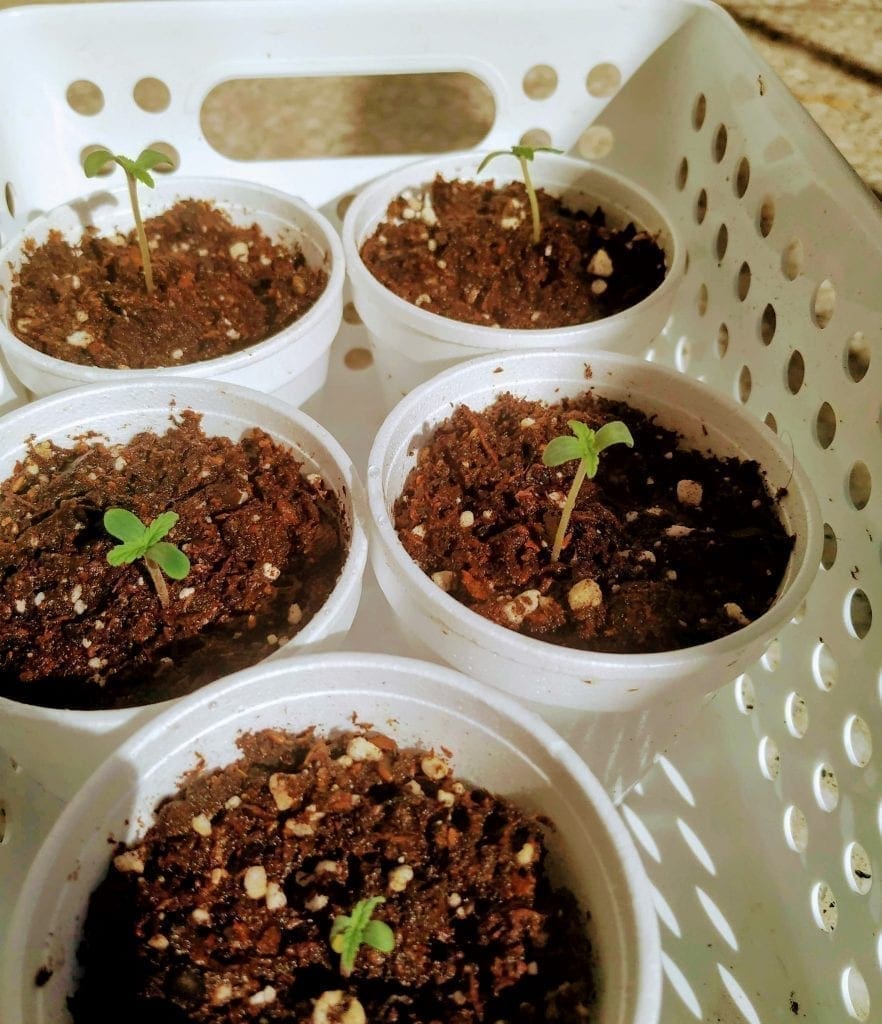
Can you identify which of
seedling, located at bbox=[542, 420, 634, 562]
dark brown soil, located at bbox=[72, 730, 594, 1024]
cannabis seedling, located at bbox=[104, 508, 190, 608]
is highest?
seedling, located at bbox=[542, 420, 634, 562]

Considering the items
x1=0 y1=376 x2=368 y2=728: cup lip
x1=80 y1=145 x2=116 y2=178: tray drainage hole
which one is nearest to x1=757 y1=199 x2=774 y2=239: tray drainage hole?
x1=0 y1=376 x2=368 y2=728: cup lip

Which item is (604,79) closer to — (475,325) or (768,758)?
(475,325)

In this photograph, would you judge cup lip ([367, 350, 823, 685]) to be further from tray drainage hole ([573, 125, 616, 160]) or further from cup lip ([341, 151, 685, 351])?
tray drainage hole ([573, 125, 616, 160])

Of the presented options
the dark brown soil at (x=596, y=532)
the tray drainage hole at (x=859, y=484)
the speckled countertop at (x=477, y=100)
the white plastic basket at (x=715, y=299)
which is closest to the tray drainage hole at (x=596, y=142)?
the white plastic basket at (x=715, y=299)

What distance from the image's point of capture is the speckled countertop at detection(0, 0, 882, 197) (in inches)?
83.4

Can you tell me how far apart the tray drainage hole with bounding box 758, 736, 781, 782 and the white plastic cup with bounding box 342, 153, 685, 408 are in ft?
1.74

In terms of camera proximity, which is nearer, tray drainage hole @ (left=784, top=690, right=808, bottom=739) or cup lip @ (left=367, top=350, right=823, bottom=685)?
cup lip @ (left=367, top=350, right=823, bottom=685)

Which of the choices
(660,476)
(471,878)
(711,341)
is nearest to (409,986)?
(471,878)

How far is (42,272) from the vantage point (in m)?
1.19

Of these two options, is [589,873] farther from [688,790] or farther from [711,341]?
[711,341]

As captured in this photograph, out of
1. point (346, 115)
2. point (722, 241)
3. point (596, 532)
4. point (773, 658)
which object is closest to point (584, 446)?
point (596, 532)

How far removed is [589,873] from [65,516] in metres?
0.68

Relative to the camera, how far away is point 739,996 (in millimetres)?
914

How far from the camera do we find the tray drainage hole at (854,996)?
79 centimetres
